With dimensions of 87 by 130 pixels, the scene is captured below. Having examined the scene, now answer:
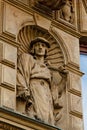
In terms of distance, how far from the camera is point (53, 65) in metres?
11.2

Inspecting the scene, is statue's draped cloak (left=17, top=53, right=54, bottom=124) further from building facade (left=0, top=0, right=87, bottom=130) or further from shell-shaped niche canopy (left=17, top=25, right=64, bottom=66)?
shell-shaped niche canopy (left=17, top=25, right=64, bottom=66)

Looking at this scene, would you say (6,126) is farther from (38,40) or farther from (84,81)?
(84,81)

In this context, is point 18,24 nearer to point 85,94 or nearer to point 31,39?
point 31,39

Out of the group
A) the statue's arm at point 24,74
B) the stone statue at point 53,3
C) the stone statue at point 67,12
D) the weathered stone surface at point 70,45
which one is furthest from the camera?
the stone statue at point 67,12

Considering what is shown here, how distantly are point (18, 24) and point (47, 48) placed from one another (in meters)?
0.60

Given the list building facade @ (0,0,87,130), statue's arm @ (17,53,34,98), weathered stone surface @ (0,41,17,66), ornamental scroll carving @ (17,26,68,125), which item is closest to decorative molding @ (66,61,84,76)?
building facade @ (0,0,87,130)

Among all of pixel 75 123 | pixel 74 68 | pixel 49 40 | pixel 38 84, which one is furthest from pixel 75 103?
pixel 49 40

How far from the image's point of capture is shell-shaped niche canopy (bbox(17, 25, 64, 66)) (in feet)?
36.3

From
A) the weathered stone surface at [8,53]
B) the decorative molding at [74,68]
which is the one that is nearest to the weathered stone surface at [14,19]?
the weathered stone surface at [8,53]

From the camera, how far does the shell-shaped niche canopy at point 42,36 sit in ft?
36.3

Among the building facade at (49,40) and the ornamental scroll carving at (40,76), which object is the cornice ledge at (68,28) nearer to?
the building facade at (49,40)

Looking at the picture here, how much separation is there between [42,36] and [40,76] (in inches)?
33.1

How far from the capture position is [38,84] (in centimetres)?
1073

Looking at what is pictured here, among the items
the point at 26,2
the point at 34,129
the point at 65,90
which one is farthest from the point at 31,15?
the point at 34,129
